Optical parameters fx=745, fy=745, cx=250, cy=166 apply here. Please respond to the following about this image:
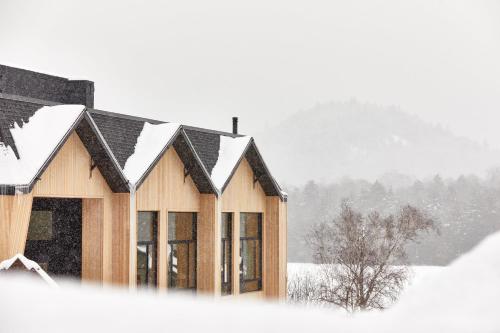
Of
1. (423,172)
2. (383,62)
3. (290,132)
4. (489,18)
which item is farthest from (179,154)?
(383,62)

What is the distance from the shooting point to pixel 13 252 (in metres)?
12.3

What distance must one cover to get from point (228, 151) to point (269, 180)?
202cm

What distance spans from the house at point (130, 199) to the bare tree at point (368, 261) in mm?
14987

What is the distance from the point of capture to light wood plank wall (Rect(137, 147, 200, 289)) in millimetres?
16688

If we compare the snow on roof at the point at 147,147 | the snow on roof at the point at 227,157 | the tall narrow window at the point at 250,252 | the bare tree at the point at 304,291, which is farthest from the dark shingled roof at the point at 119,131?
the bare tree at the point at 304,291

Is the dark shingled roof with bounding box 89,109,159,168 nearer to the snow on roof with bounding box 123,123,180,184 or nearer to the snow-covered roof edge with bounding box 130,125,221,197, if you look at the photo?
the snow on roof with bounding box 123,123,180,184

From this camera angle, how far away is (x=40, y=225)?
14797mm

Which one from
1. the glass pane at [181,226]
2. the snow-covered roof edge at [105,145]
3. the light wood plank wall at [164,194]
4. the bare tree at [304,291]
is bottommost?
the bare tree at [304,291]

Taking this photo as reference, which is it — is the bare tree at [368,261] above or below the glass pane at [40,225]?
below

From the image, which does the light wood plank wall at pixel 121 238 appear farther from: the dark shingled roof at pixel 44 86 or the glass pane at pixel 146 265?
the dark shingled roof at pixel 44 86

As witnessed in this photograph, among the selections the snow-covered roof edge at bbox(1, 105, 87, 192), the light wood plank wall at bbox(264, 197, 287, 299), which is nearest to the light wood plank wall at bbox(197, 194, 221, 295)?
the light wood plank wall at bbox(264, 197, 287, 299)

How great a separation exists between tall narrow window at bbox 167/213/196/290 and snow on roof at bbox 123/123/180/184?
Result: 1.88 meters

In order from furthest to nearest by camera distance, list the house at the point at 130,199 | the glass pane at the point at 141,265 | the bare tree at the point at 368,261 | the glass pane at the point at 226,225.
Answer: the bare tree at the point at 368,261, the glass pane at the point at 226,225, the glass pane at the point at 141,265, the house at the point at 130,199

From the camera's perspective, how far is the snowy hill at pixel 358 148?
84688 mm
